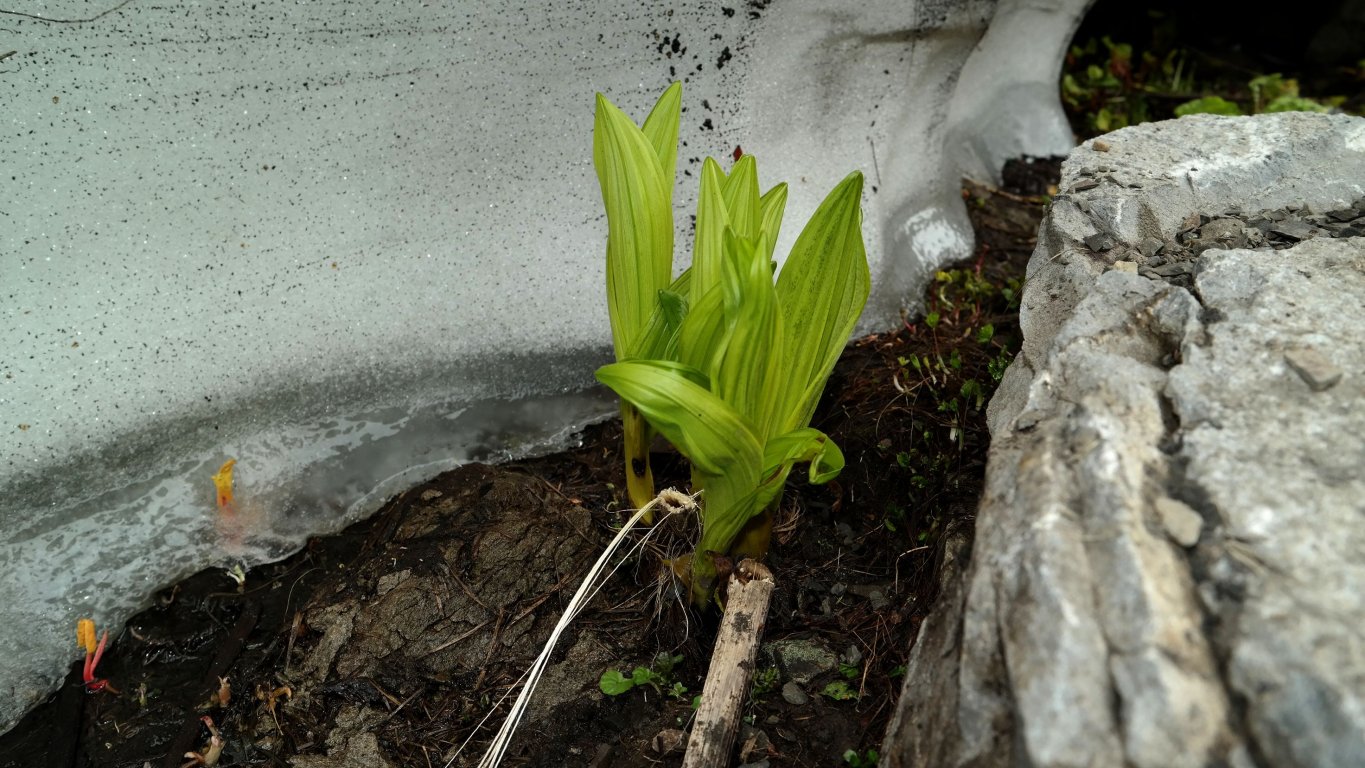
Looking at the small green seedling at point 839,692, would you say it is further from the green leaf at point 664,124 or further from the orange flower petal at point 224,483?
the orange flower petal at point 224,483

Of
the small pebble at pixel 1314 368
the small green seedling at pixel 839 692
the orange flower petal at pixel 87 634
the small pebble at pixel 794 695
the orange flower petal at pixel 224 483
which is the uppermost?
the small pebble at pixel 1314 368

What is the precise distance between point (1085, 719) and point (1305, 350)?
0.62 metres

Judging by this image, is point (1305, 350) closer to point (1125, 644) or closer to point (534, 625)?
point (1125, 644)

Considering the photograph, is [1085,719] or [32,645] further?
[32,645]

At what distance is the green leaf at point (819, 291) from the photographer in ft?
4.97

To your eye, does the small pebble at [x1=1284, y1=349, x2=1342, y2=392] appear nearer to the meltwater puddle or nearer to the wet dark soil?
the wet dark soil

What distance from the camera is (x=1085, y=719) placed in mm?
962

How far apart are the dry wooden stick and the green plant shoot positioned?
1.12ft

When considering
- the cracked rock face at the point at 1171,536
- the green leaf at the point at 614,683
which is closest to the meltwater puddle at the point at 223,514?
the green leaf at the point at 614,683

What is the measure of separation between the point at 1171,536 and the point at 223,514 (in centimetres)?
179

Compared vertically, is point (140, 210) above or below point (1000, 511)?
above

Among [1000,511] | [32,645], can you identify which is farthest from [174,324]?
[1000,511]

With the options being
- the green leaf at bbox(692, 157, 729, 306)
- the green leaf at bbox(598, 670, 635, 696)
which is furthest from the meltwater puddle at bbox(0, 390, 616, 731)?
→ the green leaf at bbox(692, 157, 729, 306)

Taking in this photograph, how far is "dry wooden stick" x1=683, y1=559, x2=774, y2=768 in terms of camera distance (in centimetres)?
148
